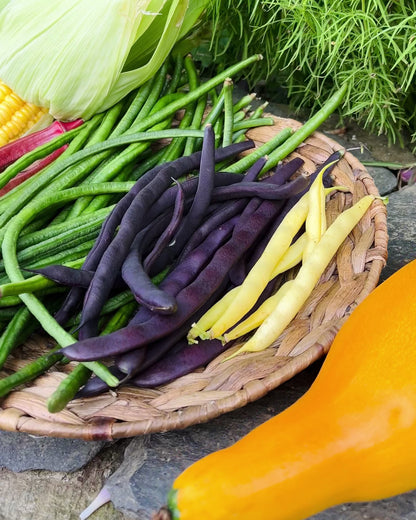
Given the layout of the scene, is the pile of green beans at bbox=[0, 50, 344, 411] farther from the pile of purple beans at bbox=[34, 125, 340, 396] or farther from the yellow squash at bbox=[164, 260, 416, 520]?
the yellow squash at bbox=[164, 260, 416, 520]

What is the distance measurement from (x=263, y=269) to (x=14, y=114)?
1045 mm

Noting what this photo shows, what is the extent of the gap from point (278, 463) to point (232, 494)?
77mm

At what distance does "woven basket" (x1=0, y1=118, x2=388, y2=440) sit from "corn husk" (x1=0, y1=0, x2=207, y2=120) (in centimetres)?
79

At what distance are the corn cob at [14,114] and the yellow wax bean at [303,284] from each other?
41.1 inches

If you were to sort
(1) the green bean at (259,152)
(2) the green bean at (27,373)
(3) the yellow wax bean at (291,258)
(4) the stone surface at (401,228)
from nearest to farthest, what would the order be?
(2) the green bean at (27,373), (3) the yellow wax bean at (291,258), (1) the green bean at (259,152), (4) the stone surface at (401,228)

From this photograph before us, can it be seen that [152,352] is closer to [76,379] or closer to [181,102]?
[76,379]

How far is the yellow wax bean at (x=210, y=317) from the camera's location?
116 centimetres

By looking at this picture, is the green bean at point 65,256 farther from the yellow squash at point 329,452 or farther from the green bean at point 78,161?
the yellow squash at point 329,452

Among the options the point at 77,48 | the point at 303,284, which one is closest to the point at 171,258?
the point at 303,284

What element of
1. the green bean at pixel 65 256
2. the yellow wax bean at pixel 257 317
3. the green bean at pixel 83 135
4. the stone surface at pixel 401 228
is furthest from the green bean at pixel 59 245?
the stone surface at pixel 401 228

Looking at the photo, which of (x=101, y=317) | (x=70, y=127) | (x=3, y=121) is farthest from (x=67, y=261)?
(x=3, y=121)

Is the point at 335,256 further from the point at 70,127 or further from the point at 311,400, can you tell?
the point at 70,127

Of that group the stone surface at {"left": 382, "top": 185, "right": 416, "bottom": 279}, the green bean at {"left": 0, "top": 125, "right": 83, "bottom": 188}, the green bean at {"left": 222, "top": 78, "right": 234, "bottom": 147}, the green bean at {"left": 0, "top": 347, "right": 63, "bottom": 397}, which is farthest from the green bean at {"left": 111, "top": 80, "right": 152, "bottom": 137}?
the stone surface at {"left": 382, "top": 185, "right": 416, "bottom": 279}

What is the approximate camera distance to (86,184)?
1467 millimetres
